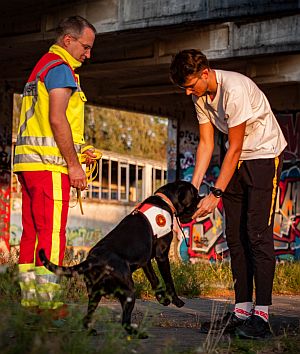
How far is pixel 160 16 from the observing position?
14297 mm

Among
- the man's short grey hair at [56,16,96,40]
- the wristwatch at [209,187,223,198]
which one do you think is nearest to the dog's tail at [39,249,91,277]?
the wristwatch at [209,187,223,198]

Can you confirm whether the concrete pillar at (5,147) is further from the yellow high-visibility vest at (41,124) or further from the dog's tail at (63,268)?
the dog's tail at (63,268)

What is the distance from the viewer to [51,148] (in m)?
6.32

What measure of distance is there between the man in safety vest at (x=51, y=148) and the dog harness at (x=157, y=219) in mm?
511

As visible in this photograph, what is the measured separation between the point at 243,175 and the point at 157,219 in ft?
2.58

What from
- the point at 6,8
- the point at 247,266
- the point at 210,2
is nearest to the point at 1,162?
the point at 6,8

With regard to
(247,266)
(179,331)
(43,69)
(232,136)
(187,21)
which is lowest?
(179,331)

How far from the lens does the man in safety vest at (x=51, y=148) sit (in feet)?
20.4

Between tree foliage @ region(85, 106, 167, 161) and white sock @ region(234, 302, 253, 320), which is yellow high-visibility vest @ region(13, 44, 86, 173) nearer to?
white sock @ region(234, 302, 253, 320)

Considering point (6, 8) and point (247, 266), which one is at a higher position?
point (6, 8)

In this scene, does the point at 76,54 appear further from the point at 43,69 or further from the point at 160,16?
the point at 160,16

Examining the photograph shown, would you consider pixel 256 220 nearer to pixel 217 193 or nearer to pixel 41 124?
pixel 217 193

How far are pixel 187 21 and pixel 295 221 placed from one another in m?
10.4

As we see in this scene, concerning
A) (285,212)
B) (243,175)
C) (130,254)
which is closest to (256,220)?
(243,175)
